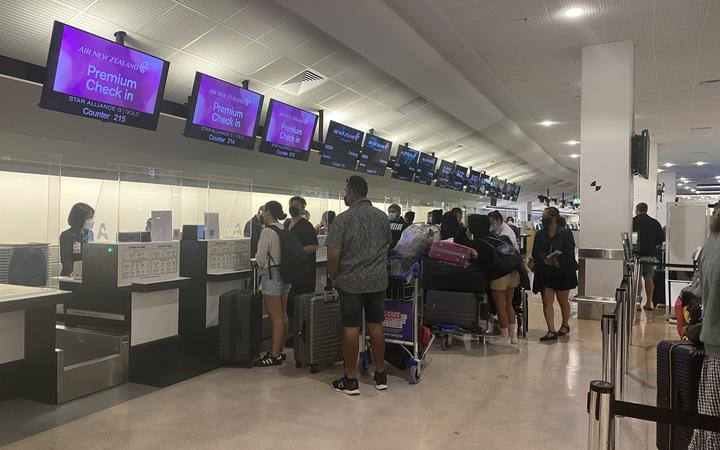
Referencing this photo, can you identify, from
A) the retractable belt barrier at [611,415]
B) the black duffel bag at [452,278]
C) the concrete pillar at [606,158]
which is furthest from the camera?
the concrete pillar at [606,158]

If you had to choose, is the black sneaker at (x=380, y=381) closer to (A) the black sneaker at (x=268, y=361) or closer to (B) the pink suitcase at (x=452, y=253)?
(A) the black sneaker at (x=268, y=361)

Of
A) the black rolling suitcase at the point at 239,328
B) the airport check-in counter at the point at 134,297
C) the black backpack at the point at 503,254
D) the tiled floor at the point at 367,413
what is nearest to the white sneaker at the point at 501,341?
the tiled floor at the point at 367,413

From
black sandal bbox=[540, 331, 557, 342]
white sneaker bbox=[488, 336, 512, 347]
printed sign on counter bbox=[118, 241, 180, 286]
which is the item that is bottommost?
white sneaker bbox=[488, 336, 512, 347]

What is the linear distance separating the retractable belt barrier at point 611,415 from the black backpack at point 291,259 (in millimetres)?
3357

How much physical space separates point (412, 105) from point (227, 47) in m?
4.82

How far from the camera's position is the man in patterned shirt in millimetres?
4031

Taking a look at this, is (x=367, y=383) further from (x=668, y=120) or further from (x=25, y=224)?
(x=668, y=120)

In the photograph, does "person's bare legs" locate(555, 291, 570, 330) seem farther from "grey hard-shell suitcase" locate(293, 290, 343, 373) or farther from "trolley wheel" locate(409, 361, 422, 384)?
"grey hard-shell suitcase" locate(293, 290, 343, 373)

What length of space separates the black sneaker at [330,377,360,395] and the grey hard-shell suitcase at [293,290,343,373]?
0.52 m

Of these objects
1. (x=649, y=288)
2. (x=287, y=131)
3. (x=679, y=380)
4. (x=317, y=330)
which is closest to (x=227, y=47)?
(x=287, y=131)

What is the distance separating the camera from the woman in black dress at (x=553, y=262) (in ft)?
19.0

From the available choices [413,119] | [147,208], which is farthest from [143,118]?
[413,119]

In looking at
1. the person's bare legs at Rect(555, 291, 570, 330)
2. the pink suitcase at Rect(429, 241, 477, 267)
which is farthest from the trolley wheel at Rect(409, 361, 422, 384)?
the person's bare legs at Rect(555, 291, 570, 330)

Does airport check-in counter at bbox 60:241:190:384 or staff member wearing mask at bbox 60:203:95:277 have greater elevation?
staff member wearing mask at bbox 60:203:95:277
